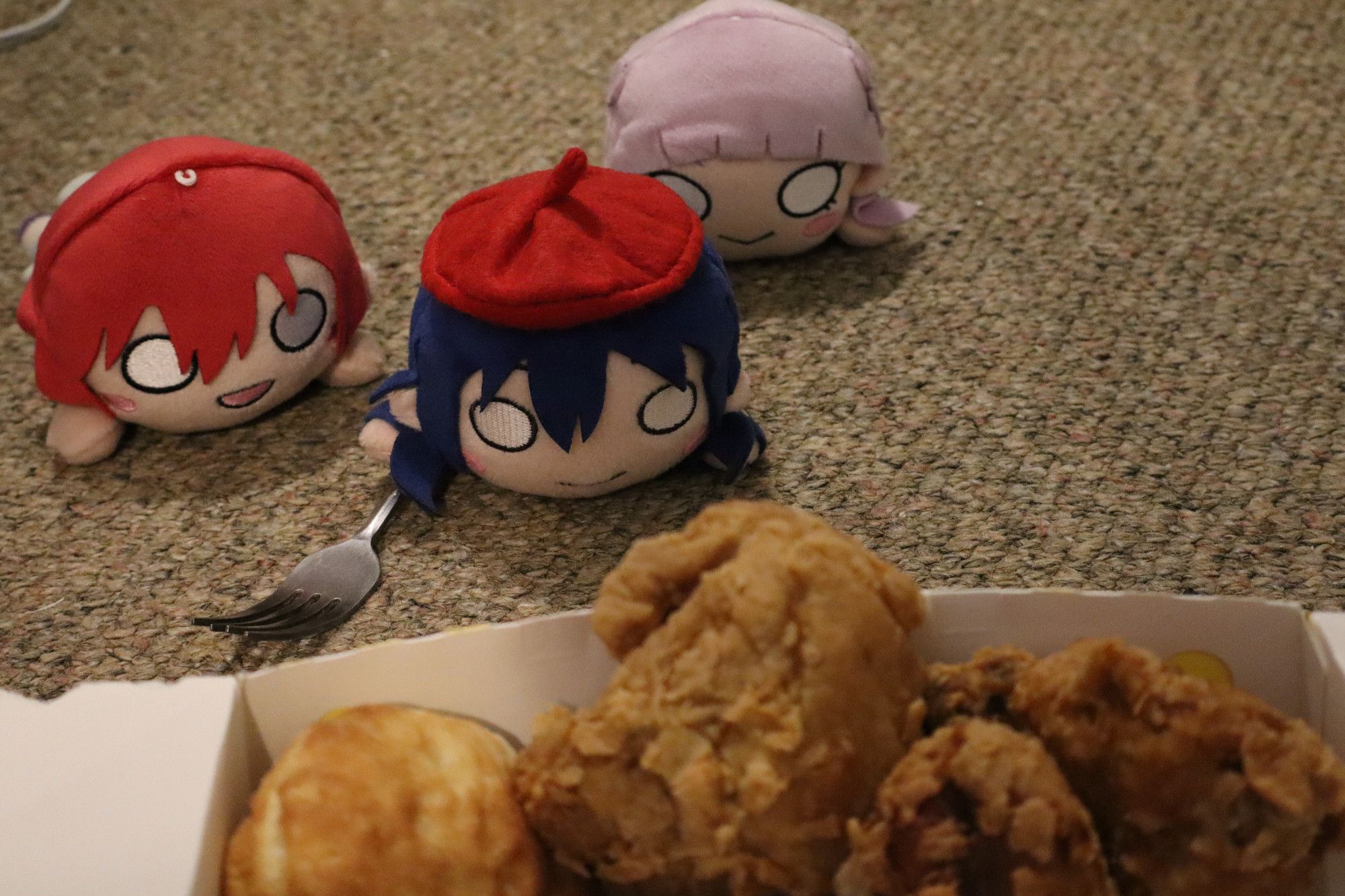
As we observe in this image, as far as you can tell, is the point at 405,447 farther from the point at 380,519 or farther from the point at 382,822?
the point at 382,822

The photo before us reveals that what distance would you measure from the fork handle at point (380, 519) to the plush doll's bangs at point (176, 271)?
19 centimetres

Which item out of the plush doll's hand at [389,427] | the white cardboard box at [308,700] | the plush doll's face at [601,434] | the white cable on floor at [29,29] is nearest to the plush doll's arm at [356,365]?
the plush doll's hand at [389,427]

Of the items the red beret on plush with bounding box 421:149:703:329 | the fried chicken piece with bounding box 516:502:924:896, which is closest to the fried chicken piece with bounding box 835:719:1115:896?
the fried chicken piece with bounding box 516:502:924:896

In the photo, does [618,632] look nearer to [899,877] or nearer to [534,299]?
[899,877]

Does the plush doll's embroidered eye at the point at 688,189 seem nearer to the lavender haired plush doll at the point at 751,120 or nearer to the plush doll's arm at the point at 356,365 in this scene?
the lavender haired plush doll at the point at 751,120

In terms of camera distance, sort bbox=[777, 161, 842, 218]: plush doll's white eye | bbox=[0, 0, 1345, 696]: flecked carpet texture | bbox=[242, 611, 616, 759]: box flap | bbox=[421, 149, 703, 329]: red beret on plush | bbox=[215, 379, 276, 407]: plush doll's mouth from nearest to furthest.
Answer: bbox=[242, 611, 616, 759]: box flap → bbox=[421, 149, 703, 329]: red beret on plush → bbox=[0, 0, 1345, 696]: flecked carpet texture → bbox=[215, 379, 276, 407]: plush doll's mouth → bbox=[777, 161, 842, 218]: plush doll's white eye

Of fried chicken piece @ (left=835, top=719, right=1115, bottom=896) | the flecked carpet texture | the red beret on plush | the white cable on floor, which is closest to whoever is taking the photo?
fried chicken piece @ (left=835, top=719, right=1115, bottom=896)

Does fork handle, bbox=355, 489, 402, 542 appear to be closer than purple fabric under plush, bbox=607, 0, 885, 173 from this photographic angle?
Yes

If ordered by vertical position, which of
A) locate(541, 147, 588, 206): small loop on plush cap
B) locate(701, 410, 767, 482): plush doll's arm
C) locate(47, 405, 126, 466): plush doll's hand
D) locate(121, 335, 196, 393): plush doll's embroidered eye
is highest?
locate(541, 147, 588, 206): small loop on plush cap

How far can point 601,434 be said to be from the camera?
95 centimetres

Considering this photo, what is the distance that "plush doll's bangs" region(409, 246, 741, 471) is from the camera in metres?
0.89

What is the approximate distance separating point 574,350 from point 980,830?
503mm

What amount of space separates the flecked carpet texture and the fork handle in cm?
2

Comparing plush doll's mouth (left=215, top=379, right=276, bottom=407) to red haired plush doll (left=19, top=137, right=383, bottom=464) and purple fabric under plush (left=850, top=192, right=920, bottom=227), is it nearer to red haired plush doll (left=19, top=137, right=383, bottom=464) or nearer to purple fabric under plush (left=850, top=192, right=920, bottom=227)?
red haired plush doll (left=19, top=137, right=383, bottom=464)
